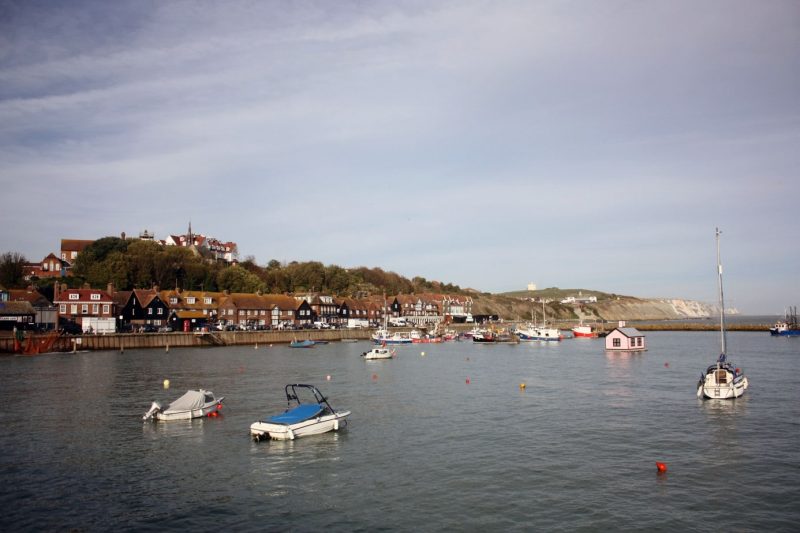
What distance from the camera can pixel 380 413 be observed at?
40750 mm

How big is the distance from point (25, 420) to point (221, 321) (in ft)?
327

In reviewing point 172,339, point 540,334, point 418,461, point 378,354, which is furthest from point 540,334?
point 418,461

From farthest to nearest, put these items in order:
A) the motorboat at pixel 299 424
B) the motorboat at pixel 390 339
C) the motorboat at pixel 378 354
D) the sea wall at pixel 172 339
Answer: the motorboat at pixel 390 339
the sea wall at pixel 172 339
the motorboat at pixel 378 354
the motorboat at pixel 299 424

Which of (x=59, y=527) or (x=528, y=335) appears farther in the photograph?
(x=528, y=335)

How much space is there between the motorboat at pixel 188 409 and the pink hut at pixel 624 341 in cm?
7535

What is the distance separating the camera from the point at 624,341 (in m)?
97.0

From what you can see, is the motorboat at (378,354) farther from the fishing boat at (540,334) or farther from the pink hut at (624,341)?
the fishing boat at (540,334)

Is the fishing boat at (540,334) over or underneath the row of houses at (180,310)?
underneath

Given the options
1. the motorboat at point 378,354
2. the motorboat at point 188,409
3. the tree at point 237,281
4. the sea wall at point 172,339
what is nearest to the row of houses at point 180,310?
the tree at point 237,281

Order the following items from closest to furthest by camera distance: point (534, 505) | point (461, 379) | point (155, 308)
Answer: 1. point (534, 505)
2. point (461, 379)
3. point (155, 308)

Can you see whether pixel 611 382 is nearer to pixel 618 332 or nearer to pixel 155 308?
pixel 618 332

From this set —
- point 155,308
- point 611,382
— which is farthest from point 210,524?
point 155,308

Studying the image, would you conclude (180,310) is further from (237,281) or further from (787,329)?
(787,329)

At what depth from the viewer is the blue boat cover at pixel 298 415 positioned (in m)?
32.5
